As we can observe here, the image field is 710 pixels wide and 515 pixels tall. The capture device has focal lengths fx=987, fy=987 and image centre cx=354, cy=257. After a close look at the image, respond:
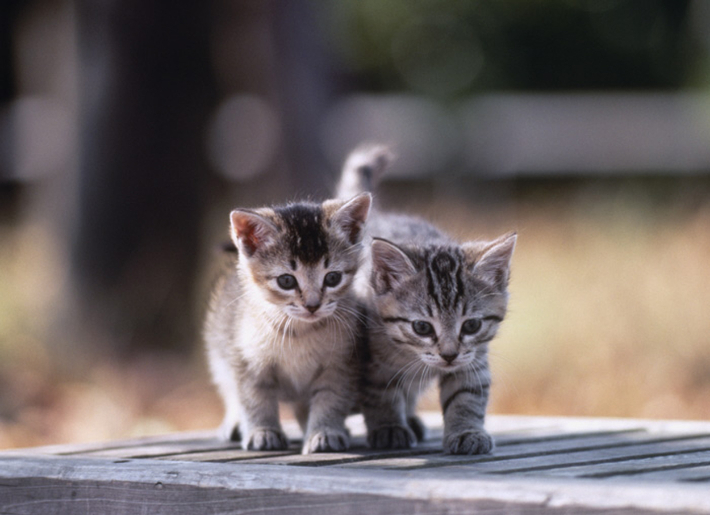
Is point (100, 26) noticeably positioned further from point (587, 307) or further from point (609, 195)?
point (609, 195)

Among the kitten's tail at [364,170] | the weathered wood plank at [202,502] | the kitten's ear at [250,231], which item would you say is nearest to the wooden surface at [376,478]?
the weathered wood plank at [202,502]

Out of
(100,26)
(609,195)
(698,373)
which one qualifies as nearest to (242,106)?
(100,26)

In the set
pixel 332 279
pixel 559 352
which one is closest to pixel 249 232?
pixel 332 279

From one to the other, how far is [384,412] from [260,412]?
0.43m

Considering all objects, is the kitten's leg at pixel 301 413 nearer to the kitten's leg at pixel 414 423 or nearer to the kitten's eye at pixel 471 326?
the kitten's leg at pixel 414 423

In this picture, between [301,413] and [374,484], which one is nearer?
[374,484]

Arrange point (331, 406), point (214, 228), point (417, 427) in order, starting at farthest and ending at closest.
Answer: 1. point (214, 228)
2. point (417, 427)
3. point (331, 406)

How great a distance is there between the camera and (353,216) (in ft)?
11.4

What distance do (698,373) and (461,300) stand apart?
3078mm

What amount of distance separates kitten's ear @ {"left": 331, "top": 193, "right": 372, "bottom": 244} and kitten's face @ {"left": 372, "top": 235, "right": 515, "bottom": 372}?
15cm

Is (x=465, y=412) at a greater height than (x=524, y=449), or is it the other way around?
(x=465, y=412)

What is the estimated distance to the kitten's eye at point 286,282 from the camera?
330cm

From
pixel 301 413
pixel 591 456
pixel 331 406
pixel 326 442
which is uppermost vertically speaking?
pixel 301 413

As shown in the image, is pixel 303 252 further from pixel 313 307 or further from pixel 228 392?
pixel 228 392
